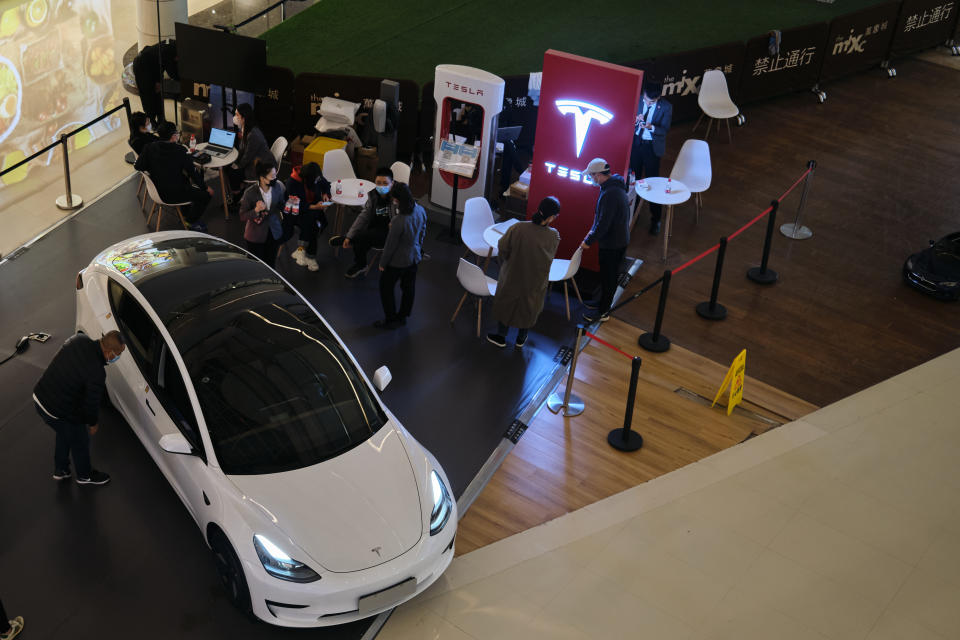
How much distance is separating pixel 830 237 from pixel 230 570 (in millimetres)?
7393

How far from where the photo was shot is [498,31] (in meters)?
14.7

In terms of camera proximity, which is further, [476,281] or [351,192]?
[351,192]

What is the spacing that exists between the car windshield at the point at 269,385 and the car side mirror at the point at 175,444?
17 centimetres

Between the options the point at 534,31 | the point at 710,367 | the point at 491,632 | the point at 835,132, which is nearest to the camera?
the point at 491,632

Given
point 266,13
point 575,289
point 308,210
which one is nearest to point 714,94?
point 575,289

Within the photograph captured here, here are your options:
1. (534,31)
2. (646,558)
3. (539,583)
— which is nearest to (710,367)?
(646,558)

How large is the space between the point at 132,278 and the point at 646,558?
402 centimetres

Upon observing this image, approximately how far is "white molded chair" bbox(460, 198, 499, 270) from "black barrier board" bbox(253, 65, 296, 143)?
336 centimetres

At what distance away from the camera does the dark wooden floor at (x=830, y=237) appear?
8219mm

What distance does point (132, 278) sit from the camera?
253 inches

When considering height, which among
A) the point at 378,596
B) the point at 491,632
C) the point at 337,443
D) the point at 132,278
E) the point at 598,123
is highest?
the point at 598,123

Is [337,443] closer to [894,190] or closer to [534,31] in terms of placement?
[894,190]

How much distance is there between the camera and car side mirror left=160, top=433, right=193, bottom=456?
5.41m

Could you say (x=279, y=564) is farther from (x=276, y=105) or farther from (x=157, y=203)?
(x=276, y=105)
